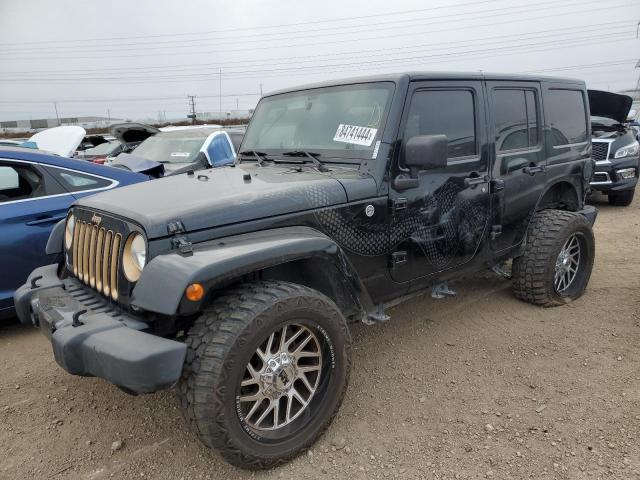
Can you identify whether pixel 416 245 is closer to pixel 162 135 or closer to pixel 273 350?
pixel 273 350

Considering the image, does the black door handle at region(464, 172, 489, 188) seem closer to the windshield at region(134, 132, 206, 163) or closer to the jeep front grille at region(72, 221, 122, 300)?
the jeep front grille at region(72, 221, 122, 300)

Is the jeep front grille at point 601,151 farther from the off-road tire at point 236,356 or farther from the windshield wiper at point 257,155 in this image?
the off-road tire at point 236,356

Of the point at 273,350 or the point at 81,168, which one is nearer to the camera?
the point at 273,350

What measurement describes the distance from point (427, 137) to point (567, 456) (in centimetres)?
184

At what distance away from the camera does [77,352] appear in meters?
2.15

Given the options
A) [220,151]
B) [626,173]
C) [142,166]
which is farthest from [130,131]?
[626,173]

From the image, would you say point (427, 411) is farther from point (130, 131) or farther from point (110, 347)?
point (130, 131)

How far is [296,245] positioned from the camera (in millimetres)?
2432

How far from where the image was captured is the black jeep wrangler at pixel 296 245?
7.12 ft

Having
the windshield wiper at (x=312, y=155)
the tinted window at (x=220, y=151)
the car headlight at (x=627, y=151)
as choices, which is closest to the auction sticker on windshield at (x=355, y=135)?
the windshield wiper at (x=312, y=155)

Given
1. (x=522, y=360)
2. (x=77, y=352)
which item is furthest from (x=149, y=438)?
(x=522, y=360)

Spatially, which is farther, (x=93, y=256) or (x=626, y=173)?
(x=626, y=173)

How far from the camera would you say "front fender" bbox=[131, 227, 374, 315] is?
209 centimetres

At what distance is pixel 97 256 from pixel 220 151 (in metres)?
1.91
